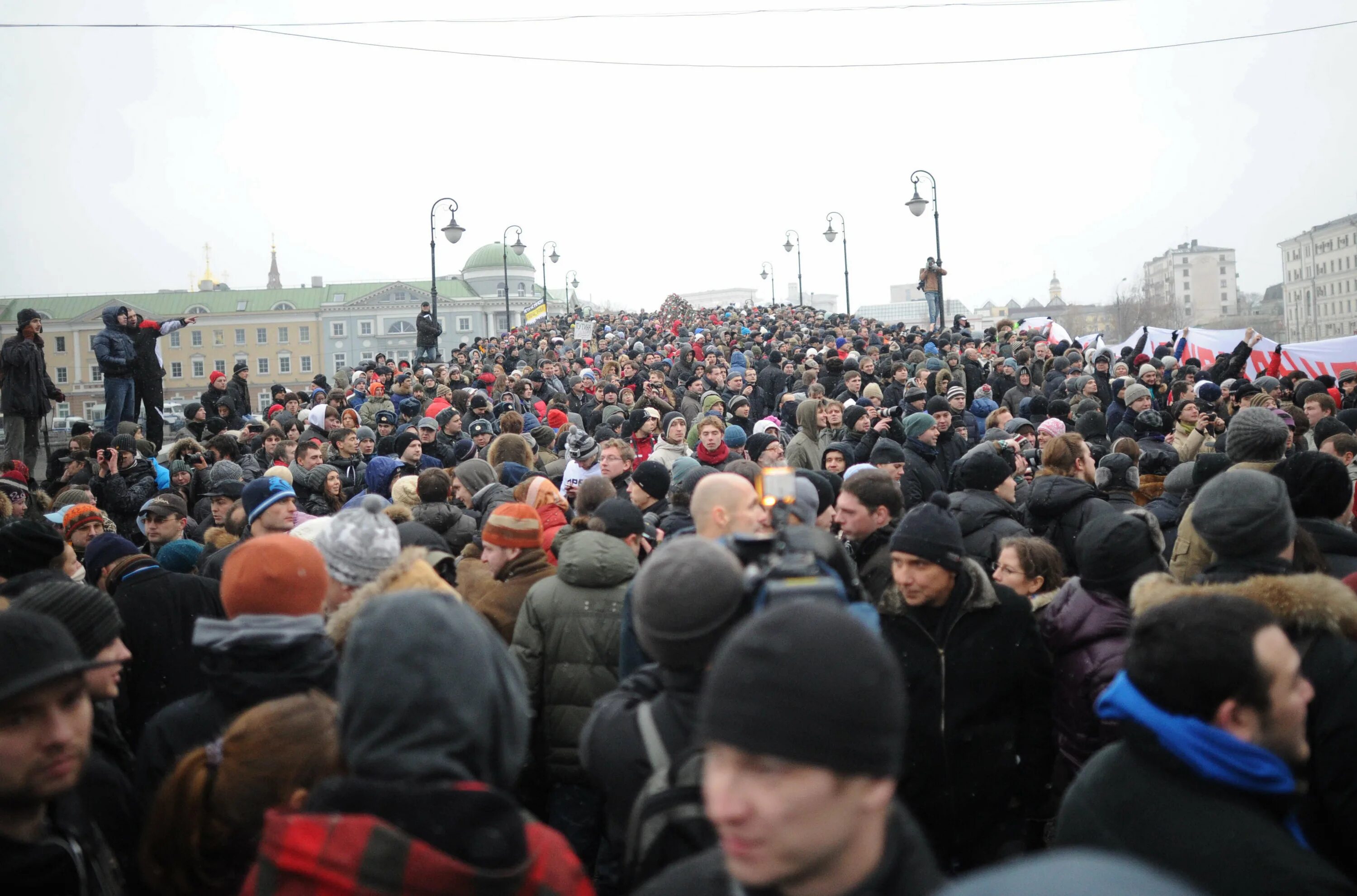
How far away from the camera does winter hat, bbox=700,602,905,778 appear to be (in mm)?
1793

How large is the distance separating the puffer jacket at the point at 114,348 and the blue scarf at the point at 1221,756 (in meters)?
14.5

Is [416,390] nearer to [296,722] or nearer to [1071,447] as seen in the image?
[1071,447]

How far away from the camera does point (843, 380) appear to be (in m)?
15.0

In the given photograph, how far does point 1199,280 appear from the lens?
518 feet

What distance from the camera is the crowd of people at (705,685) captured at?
6.23 ft

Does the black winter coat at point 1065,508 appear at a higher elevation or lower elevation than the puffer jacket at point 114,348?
lower

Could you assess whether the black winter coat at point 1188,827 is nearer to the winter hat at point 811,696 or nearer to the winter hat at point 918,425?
the winter hat at point 811,696

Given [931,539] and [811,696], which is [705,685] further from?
[931,539]

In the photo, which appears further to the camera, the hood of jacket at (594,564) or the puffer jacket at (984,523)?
the puffer jacket at (984,523)

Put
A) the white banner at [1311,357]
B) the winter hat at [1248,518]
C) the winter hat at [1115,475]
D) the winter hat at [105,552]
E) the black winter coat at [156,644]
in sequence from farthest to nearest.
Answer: the white banner at [1311,357] < the winter hat at [1115,475] < the winter hat at [105,552] < the black winter coat at [156,644] < the winter hat at [1248,518]

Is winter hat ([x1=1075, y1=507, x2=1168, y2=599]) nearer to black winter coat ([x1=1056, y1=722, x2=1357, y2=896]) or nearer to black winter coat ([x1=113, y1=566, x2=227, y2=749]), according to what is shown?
black winter coat ([x1=1056, y1=722, x2=1357, y2=896])

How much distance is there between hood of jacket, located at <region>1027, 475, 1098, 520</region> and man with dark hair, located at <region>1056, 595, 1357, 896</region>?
383cm

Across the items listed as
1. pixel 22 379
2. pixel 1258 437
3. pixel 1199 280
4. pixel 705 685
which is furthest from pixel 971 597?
pixel 1199 280

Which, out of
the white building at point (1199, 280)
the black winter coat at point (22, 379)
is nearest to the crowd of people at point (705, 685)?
the black winter coat at point (22, 379)
